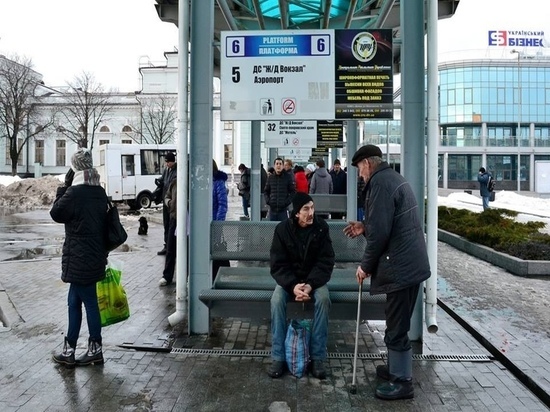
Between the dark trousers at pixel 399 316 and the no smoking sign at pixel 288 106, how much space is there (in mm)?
2375

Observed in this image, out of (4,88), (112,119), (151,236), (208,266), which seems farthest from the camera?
(112,119)

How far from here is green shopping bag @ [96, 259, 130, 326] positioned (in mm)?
5086

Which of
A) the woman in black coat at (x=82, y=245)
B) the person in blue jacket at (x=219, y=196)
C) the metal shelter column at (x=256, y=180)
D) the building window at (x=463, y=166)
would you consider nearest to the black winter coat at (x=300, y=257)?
the woman in black coat at (x=82, y=245)

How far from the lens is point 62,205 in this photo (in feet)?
15.5

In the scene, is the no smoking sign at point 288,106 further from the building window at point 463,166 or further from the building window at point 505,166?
the building window at point 505,166

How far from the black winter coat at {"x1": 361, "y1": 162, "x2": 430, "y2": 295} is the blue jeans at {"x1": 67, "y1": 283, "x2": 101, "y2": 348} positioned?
8.19ft

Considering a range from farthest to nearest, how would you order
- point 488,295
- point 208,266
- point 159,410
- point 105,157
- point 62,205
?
point 105,157
point 488,295
point 208,266
point 62,205
point 159,410

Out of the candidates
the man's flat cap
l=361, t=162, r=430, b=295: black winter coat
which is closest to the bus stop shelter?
the man's flat cap

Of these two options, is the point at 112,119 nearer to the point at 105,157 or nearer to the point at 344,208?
the point at 105,157

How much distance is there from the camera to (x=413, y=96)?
560 cm

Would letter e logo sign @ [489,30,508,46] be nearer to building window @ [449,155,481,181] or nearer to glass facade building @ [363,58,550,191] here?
glass facade building @ [363,58,550,191]

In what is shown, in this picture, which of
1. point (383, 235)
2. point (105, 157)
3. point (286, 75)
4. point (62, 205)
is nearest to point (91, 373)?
point (62, 205)

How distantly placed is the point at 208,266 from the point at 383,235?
2.31m

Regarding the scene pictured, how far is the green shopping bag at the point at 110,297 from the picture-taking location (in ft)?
16.7
